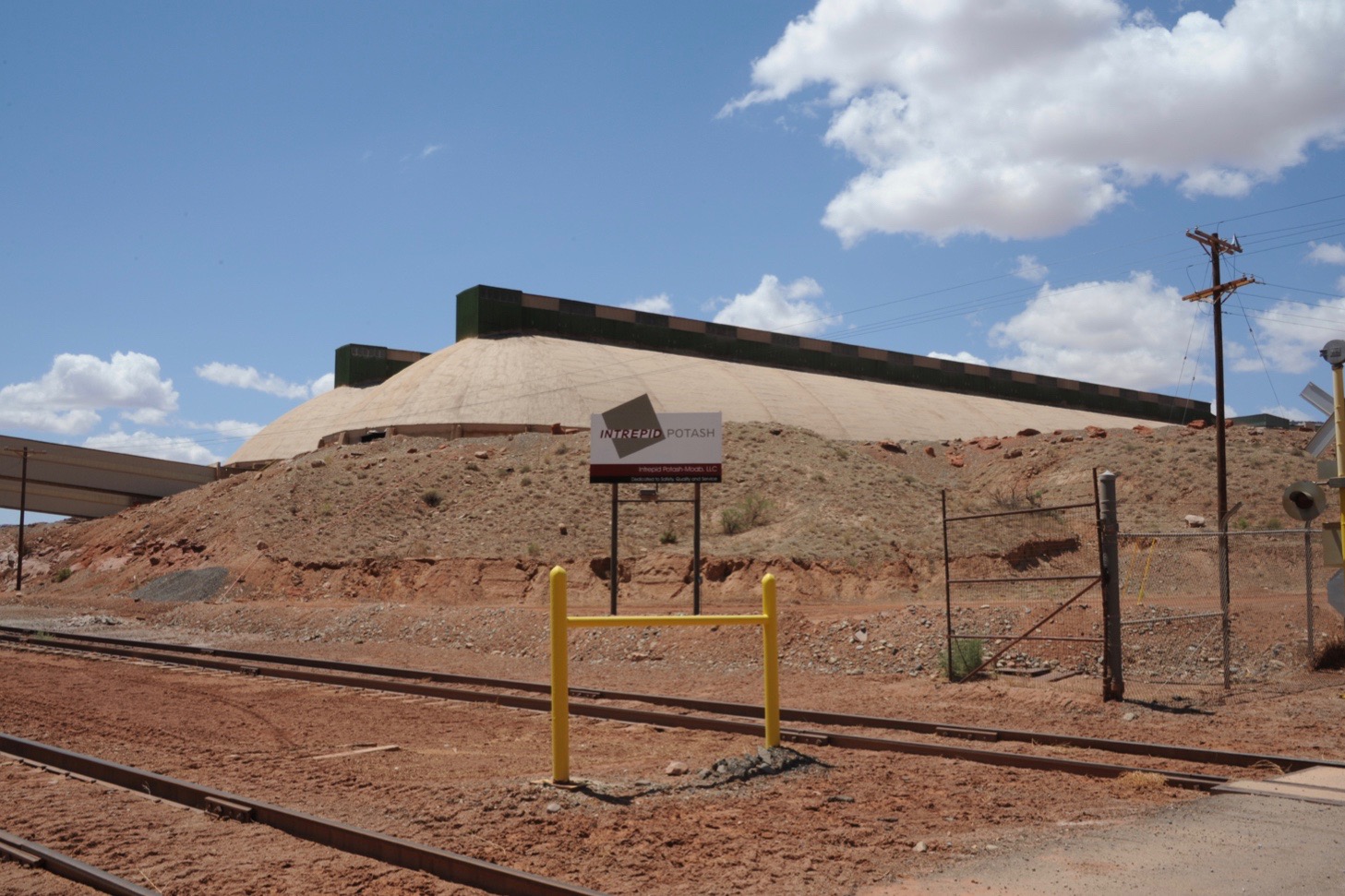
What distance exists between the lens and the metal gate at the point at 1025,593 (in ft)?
59.3

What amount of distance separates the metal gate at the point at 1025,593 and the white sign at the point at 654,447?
679cm

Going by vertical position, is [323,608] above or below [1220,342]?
below

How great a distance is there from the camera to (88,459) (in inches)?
2825

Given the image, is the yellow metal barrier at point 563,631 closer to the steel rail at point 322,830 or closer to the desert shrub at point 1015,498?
the steel rail at point 322,830

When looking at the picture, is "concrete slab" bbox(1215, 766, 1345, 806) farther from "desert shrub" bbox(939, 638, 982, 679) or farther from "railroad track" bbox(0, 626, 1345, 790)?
"desert shrub" bbox(939, 638, 982, 679)

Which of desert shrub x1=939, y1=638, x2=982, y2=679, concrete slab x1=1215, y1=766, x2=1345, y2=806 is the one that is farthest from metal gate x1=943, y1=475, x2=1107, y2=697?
concrete slab x1=1215, y1=766, x2=1345, y2=806

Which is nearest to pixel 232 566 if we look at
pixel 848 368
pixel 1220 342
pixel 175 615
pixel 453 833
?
pixel 175 615

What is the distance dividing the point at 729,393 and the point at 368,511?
3239 centimetres

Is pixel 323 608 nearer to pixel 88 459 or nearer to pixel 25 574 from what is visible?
pixel 25 574

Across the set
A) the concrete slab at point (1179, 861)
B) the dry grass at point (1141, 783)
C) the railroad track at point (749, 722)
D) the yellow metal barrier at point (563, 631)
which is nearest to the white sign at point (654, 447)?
the railroad track at point (749, 722)

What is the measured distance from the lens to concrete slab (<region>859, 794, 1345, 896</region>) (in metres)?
6.84

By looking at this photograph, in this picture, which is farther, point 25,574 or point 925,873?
point 25,574

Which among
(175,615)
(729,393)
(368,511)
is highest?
(729,393)

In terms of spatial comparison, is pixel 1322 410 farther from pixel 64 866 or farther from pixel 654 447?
pixel 654 447
